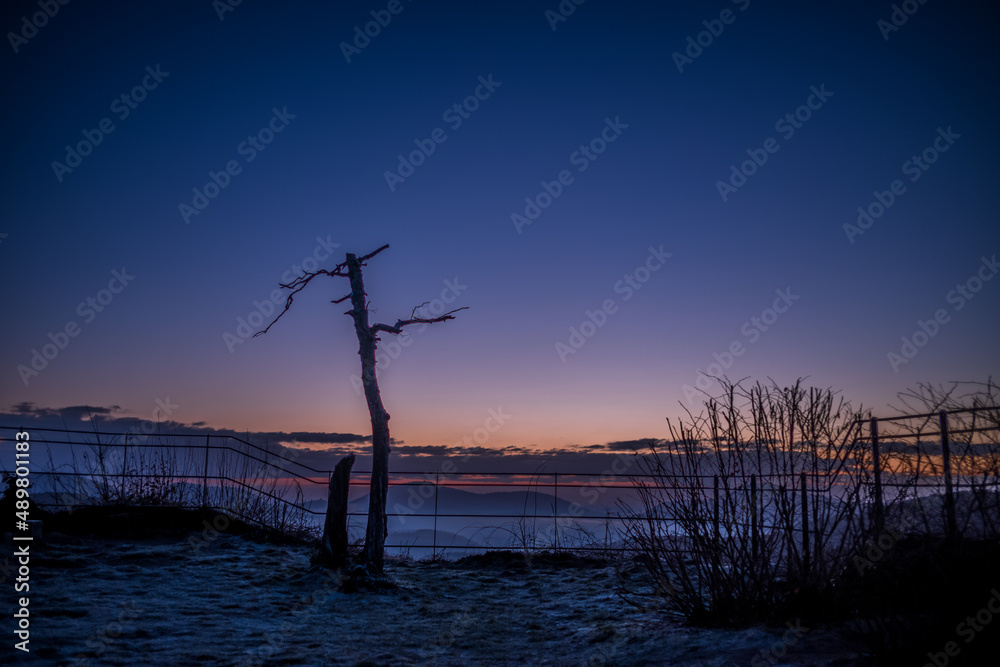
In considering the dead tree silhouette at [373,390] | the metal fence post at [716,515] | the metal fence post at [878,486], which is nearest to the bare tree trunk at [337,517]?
the dead tree silhouette at [373,390]

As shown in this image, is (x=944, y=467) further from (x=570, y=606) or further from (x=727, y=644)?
(x=570, y=606)

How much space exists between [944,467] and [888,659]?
204cm

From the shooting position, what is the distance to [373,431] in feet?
35.7

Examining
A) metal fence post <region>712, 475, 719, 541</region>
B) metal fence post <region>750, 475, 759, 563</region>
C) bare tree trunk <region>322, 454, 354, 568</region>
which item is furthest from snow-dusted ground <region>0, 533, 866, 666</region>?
metal fence post <region>712, 475, 719, 541</region>

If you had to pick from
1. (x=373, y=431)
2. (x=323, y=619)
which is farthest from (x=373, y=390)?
(x=323, y=619)

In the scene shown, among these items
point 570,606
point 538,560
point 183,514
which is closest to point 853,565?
point 570,606

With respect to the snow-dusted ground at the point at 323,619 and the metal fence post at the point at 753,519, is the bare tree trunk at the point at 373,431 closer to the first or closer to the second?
the snow-dusted ground at the point at 323,619

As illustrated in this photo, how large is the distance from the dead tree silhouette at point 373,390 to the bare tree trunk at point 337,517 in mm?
497

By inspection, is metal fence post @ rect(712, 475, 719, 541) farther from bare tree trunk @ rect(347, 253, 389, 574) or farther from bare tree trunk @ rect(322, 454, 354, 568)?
bare tree trunk @ rect(322, 454, 354, 568)

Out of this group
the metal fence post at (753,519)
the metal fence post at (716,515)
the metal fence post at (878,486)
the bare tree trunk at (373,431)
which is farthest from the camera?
the bare tree trunk at (373,431)

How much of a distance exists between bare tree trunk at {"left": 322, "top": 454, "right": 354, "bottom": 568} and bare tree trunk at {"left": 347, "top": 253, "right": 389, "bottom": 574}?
53 centimetres

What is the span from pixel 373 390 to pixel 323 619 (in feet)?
13.0

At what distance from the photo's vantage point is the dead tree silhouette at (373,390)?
10.6 m

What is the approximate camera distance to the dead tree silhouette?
1059 cm
